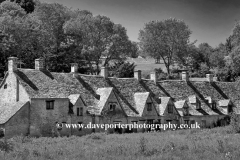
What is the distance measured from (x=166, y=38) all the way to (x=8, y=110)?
58.9 m

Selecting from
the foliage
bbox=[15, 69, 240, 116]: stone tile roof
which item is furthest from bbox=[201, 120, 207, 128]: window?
the foliage

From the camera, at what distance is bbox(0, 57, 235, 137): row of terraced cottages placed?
49.8 meters

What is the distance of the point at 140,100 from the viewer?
60188 millimetres

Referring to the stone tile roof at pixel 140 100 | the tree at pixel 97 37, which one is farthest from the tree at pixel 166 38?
the stone tile roof at pixel 140 100

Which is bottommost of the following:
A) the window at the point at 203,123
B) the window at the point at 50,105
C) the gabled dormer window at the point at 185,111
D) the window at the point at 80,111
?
the window at the point at 203,123

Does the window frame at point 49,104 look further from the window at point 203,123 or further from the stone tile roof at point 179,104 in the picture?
the window at point 203,123

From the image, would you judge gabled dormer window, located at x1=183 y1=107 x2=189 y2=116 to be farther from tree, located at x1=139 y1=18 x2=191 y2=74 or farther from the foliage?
tree, located at x1=139 y1=18 x2=191 y2=74

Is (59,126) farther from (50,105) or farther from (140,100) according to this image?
(140,100)

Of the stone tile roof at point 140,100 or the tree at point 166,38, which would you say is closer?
the stone tile roof at point 140,100

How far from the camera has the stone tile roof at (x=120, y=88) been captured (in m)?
52.1

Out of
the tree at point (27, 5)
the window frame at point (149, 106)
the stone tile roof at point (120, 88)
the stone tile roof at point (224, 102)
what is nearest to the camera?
the stone tile roof at point (120, 88)

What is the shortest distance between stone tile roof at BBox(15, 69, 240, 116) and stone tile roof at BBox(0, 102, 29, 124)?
2037 millimetres

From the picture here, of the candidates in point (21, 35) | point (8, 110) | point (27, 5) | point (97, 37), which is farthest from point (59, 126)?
point (27, 5)

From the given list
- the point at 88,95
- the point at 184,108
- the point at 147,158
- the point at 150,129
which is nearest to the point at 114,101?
the point at 88,95
